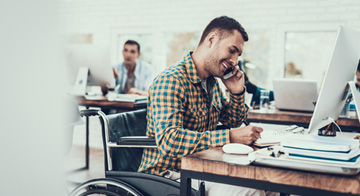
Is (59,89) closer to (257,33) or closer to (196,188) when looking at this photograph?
(196,188)

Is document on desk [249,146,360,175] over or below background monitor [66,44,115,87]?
below

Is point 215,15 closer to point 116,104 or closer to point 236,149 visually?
point 116,104

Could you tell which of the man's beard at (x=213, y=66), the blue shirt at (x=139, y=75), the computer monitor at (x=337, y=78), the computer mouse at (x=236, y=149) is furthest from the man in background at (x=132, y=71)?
the computer mouse at (x=236, y=149)

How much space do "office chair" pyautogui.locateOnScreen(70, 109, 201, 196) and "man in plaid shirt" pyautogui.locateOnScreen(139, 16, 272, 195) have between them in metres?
0.08

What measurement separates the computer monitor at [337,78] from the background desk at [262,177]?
0.32 meters

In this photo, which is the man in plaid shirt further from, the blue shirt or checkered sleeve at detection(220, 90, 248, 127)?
the blue shirt

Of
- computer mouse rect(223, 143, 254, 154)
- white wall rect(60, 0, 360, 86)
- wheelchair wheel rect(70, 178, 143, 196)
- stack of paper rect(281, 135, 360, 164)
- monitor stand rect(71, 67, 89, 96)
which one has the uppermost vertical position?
white wall rect(60, 0, 360, 86)

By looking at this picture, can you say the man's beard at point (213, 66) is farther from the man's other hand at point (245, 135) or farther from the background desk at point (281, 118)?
the background desk at point (281, 118)

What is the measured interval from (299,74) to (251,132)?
9.91 feet

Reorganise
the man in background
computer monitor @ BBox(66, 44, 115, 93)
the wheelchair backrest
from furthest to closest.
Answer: the man in background
computer monitor @ BBox(66, 44, 115, 93)
the wheelchair backrest

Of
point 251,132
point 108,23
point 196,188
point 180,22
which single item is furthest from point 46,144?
point 108,23

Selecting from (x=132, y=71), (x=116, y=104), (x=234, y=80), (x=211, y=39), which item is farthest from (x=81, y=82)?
(x=211, y=39)

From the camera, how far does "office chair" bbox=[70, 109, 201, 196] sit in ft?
4.02

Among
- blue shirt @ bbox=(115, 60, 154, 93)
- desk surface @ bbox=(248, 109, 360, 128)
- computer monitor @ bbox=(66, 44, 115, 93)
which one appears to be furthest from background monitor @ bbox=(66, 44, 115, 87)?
desk surface @ bbox=(248, 109, 360, 128)
